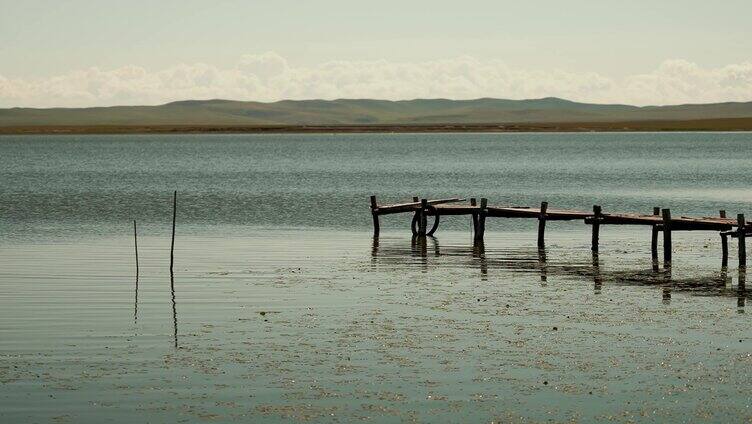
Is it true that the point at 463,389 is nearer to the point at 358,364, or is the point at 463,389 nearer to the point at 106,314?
the point at 358,364

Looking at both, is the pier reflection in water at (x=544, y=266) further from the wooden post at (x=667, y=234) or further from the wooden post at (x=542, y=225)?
the wooden post at (x=542, y=225)

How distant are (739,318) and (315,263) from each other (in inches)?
554

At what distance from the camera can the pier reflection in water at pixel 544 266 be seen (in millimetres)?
29750

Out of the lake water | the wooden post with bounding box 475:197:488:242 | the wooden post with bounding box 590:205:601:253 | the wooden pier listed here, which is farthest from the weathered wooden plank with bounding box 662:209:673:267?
the wooden post with bounding box 475:197:488:242

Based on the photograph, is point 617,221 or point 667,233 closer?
point 667,233

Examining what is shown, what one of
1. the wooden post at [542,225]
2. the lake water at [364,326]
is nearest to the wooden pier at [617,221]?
the wooden post at [542,225]

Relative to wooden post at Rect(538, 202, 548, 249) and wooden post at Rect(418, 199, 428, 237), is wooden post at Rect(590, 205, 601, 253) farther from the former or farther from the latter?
wooden post at Rect(418, 199, 428, 237)

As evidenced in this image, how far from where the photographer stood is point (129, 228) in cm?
4969

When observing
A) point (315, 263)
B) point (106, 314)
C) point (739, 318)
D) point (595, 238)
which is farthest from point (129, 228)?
point (739, 318)

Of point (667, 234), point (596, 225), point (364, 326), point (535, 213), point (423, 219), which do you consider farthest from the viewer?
point (423, 219)

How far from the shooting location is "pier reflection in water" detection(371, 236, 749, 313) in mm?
29750

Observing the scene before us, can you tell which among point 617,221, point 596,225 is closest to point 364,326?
point 617,221

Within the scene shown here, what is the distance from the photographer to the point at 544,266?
3438 centimetres

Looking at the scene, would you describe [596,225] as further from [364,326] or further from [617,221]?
[364,326]
